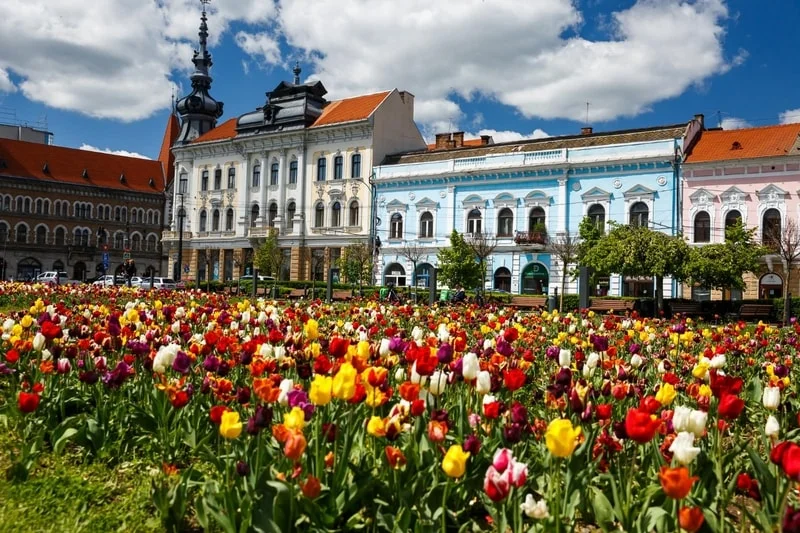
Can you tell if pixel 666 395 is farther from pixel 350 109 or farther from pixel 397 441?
pixel 350 109

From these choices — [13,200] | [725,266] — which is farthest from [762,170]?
[13,200]

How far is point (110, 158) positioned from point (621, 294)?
192 ft

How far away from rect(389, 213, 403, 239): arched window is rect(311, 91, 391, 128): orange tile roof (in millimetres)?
6860

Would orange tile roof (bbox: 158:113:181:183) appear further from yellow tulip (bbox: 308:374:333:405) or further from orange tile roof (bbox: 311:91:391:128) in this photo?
yellow tulip (bbox: 308:374:333:405)

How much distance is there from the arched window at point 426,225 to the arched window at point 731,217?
16976 mm

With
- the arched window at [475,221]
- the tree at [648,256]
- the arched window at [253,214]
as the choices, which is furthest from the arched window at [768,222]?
the arched window at [253,214]

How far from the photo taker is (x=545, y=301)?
25.0 m

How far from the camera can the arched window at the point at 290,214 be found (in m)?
49.6

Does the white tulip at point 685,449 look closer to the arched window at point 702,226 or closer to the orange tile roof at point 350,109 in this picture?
the arched window at point 702,226

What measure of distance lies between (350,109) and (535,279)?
18.5 m

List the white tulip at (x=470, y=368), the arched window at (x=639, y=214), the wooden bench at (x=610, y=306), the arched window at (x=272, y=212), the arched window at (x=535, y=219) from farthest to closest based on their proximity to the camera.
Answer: the arched window at (x=272, y=212), the arched window at (x=535, y=219), the arched window at (x=639, y=214), the wooden bench at (x=610, y=306), the white tulip at (x=470, y=368)

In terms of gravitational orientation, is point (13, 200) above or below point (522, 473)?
above

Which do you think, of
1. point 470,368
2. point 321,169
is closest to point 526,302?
point 470,368

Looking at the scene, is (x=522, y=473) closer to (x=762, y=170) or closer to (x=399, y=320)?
(x=399, y=320)
